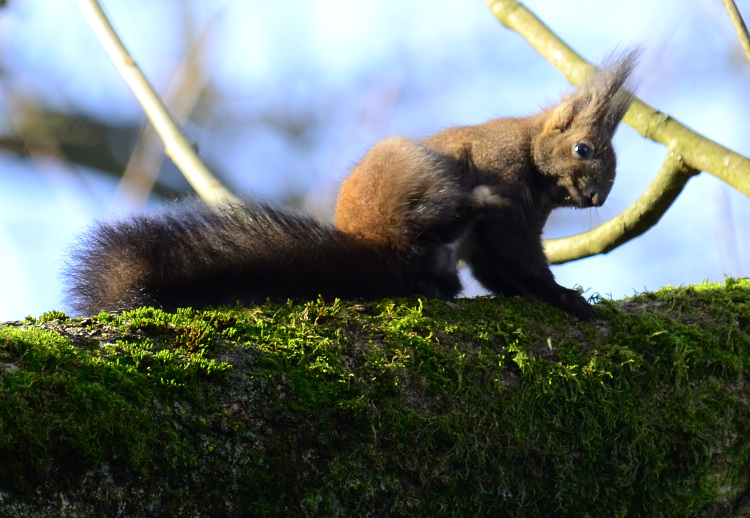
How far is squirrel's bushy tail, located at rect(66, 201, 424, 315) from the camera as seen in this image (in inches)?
94.3

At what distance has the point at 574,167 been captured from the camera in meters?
3.71

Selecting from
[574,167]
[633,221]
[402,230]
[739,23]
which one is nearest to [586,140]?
[574,167]

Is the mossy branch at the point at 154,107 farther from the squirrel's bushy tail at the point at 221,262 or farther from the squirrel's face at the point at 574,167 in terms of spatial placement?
the squirrel's face at the point at 574,167

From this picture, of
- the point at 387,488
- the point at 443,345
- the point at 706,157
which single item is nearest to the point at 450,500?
the point at 387,488

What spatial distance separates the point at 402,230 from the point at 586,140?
1353mm

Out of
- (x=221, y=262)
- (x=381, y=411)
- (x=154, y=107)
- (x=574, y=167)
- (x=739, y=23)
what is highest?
(x=154, y=107)

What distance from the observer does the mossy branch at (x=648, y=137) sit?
3.40 m

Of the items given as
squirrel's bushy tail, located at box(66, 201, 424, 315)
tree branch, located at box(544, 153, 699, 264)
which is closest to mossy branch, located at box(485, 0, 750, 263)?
tree branch, located at box(544, 153, 699, 264)

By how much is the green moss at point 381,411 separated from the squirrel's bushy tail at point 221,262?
0.43 m

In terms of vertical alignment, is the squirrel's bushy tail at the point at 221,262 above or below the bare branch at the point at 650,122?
below

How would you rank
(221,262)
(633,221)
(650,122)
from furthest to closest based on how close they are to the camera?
(633,221), (650,122), (221,262)

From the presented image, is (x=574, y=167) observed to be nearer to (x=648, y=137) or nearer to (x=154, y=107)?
(x=648, y=137)

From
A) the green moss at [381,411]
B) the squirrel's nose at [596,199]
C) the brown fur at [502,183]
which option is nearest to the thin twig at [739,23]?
the brown fur at [502,183]

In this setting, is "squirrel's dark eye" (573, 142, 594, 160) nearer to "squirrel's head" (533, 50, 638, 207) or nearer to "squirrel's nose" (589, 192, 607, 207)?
"squirrel's head" (533, 50, 638, 207)
